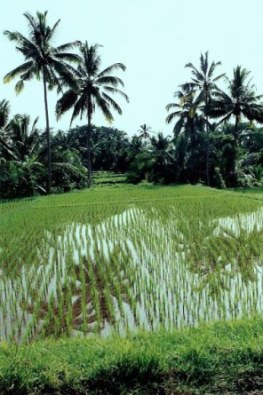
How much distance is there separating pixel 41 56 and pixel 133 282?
583 inches

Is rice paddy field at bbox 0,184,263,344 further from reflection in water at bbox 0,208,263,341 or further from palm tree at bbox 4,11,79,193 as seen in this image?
palm tree at bbox 4,11,79,193

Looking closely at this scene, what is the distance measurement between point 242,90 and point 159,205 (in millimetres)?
12116

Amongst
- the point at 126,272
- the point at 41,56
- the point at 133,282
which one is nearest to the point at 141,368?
the point at 133,282

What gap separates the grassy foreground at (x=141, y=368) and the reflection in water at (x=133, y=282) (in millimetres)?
806

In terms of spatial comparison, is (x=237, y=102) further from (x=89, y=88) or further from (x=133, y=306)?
(x=133, y=306)

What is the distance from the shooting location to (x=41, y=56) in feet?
59.3

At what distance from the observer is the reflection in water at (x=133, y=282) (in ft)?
13.7

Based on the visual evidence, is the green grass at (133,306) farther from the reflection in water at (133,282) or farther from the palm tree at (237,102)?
the palm tree at (237,102)

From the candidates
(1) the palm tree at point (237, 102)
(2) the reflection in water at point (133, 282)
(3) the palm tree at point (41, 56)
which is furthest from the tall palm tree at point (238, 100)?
(2) the reflection in water at point (133, 282)

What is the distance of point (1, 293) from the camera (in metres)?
5.23

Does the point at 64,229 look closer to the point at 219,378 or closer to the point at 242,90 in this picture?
the point at 219,378

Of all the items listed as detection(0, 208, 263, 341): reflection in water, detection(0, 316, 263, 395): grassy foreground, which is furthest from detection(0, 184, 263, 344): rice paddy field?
detection(0, 316, 263, 395): grassy foreground

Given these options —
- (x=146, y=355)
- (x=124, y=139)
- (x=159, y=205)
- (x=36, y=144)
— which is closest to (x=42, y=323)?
(x=146, y=355)

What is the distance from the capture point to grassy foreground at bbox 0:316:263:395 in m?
2.66
